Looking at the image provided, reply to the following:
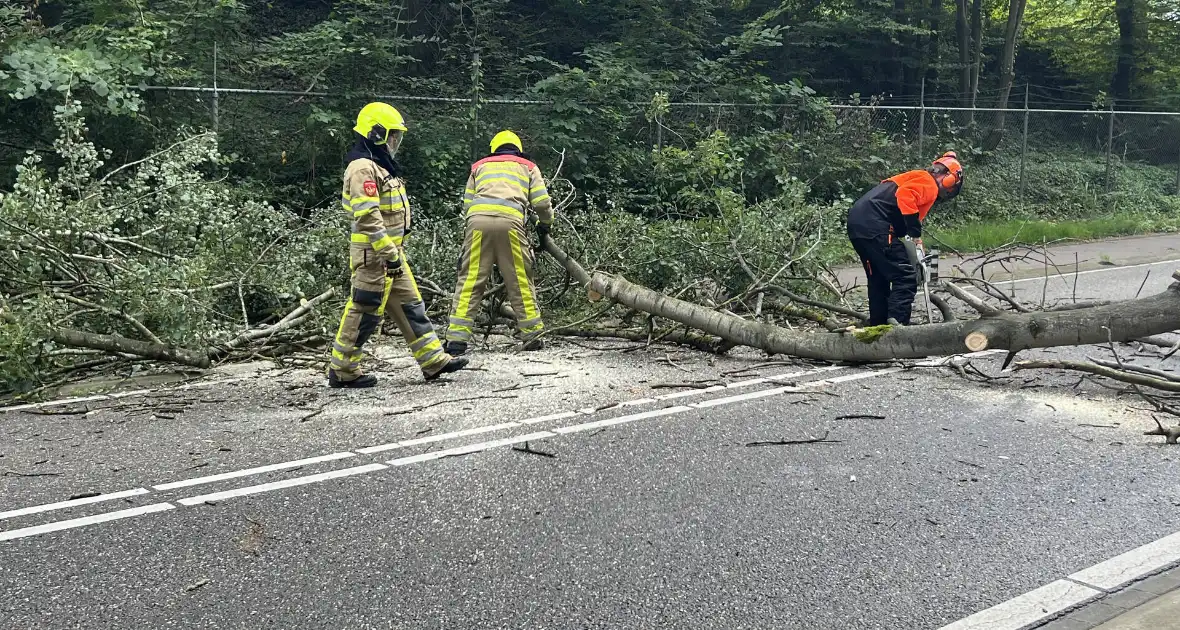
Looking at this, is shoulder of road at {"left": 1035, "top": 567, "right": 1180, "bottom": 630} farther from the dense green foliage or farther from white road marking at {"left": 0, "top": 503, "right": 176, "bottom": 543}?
the dense green foliage

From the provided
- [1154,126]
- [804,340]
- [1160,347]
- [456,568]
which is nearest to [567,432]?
[456,568]

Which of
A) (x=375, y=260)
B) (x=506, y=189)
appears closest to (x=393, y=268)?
(x=375, y=260)

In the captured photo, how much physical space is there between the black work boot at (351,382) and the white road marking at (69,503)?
7.11 feet

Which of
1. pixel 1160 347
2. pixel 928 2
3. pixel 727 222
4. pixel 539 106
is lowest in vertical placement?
pixel 1160 347

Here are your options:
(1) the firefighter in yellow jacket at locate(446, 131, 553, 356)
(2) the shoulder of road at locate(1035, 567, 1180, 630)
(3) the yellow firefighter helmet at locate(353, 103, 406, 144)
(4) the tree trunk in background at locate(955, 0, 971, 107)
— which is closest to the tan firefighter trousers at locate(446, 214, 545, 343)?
(1) the firefighter in yellow jacket at locate(446, 131, 553, 356)

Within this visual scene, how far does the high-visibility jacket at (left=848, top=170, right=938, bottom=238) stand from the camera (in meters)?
7.80

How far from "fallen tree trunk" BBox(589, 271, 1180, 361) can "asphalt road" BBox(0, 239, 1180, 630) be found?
37cm

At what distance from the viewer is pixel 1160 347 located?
24.3 feet

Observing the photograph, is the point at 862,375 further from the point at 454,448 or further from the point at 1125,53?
the point at 1125,53

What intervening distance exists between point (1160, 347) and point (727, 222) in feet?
11.9

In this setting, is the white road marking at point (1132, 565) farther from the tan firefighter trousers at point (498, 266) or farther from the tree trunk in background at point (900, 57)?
the tree trunk in background at point (900, 57)

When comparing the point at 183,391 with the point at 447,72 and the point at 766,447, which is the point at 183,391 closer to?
the point at 766,447

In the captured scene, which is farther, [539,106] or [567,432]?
[539,106]

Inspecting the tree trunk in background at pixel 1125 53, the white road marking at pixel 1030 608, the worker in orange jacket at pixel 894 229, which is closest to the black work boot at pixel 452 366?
the worker in orange jacket at pixel 894 229
